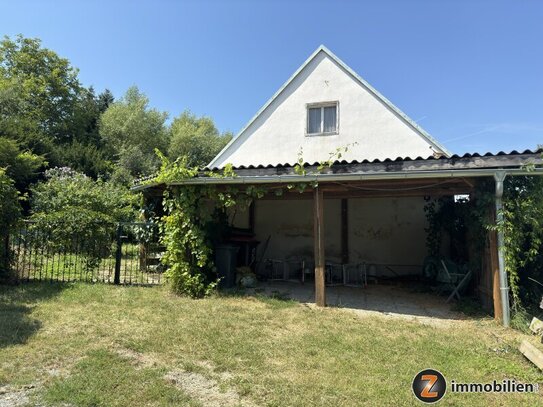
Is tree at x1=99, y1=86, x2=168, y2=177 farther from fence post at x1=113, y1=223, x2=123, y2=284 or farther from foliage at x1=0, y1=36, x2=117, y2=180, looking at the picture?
fence post at x1=113, y1=223, x2=123, y2=284

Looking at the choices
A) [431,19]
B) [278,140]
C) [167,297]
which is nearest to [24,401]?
[167,297]

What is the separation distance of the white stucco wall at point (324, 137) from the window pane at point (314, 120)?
6.8 inches

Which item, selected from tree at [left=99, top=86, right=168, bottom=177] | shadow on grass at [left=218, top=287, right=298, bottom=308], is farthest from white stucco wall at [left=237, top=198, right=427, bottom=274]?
tree at [left=99, top=86, right=168, bottom=177]

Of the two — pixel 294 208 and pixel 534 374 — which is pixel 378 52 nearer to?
pixel 294 208

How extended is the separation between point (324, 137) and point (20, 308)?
27.6 ft

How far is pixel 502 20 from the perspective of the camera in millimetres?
8031

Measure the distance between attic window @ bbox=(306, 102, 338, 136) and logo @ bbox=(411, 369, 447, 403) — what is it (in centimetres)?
798

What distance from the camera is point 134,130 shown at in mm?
27406

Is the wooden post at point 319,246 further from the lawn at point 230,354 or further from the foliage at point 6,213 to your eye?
the foliage at point 6,213

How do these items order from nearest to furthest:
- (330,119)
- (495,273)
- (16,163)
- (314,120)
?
(495,273)
(330,119)
(314,120)
(16,163)

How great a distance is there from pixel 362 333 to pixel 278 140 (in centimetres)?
731

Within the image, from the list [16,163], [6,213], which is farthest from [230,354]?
[16,163]

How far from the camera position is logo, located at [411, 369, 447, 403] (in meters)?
3.22

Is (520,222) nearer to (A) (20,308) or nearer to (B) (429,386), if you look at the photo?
(B) (429,386)
